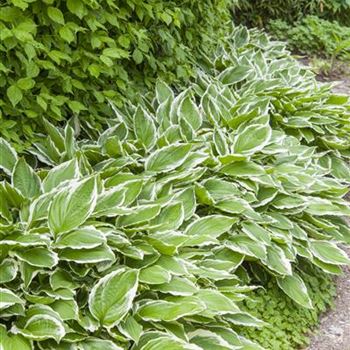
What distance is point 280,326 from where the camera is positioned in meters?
3.06

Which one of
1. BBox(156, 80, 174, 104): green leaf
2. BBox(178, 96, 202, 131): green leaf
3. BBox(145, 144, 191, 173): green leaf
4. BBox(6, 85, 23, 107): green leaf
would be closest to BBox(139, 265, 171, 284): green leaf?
BBox(145, 144, 191, 173): green leaf

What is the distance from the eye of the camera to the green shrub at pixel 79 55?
9.23 feet

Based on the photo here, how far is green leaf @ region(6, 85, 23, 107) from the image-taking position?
2.76 m

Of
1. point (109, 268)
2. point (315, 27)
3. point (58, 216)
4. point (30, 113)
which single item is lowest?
point (315, 27)

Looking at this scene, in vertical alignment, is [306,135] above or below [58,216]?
below

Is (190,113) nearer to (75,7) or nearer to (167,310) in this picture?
(75,7)

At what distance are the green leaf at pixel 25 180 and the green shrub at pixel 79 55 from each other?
7.7 inches

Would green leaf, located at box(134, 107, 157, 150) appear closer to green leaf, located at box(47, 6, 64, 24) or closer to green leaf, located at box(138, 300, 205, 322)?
green leaf, located at box(47, 6, 64, 24)

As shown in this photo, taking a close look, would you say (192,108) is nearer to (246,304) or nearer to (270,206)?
(270,206)

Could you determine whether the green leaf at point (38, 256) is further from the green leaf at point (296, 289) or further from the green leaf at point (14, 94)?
the green leaf at point (296, 289)

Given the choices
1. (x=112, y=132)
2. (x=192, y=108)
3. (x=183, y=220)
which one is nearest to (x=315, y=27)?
(x=192, y=108)

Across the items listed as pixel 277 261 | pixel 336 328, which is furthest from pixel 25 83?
pixel 336 328

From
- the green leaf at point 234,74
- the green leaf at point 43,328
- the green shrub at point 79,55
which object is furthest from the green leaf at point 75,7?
the green leaf at point 234,74

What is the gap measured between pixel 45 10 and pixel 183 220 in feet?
3.84
